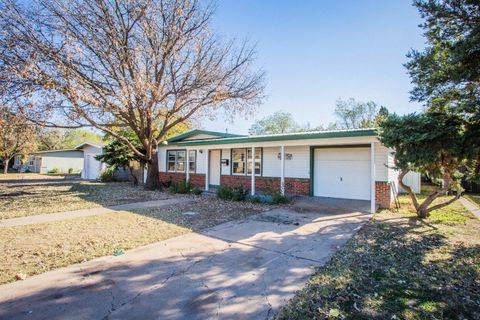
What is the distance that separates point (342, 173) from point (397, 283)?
310 inches

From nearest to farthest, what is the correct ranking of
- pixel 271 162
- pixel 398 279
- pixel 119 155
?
pixel 398 279 → pixel 271 162 → pixel 119 155

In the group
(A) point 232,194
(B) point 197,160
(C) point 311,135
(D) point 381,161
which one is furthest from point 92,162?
(D) point 381,161

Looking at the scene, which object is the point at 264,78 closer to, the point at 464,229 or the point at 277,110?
the point at 464,229

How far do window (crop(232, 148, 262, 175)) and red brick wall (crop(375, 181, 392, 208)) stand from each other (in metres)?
5.58

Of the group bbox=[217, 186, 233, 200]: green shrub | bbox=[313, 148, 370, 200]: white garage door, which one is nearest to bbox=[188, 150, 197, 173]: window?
bbox=[217, 186, 233, 200]: green shrub

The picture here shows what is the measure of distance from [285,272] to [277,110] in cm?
5017

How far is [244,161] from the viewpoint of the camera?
554 inches

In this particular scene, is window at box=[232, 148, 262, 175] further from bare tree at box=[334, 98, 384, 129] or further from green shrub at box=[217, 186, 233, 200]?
bare tree at box=[334, 98, 384, 129]

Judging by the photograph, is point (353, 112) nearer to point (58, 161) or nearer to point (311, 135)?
point (311, 135)

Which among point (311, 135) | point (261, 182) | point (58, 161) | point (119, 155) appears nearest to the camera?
point (311, 135)

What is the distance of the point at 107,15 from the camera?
11305 mm

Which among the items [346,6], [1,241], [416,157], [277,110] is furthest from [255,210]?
[277,110]

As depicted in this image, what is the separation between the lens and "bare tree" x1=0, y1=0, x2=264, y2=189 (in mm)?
9680

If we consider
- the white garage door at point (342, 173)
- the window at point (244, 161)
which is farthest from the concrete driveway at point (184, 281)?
the window at point (244, 161)
